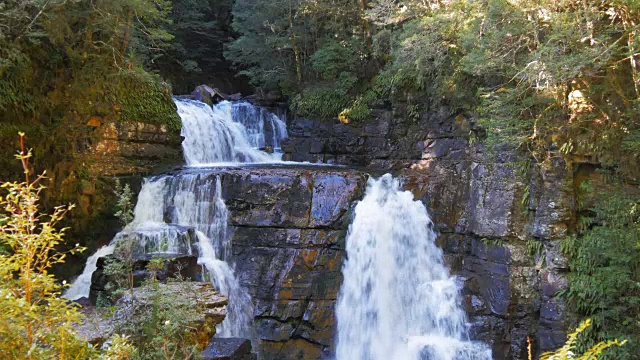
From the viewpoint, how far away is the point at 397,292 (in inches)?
365

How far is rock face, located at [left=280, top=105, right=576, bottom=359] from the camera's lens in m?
8.29

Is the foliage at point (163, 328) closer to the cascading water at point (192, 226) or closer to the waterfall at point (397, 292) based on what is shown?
the cascading water at point (192, 226)

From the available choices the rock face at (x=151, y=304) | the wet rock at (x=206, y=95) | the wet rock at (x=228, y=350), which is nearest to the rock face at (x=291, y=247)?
the wet rock at (x=228, y=350)

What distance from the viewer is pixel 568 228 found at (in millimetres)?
8266

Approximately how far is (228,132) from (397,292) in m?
→ 7.13

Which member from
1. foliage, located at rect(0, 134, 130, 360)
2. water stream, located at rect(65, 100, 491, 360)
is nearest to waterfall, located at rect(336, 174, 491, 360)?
water stream, located at rect(65, 100, 491, 360)

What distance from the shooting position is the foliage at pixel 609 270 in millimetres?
7070

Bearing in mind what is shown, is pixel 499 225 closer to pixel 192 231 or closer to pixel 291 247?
pixel 291 247

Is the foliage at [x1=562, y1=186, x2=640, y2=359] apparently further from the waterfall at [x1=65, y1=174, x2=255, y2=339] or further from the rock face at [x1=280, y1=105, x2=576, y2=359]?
the waterfall at [x1=65, y1=174, x2=255, y2=339]

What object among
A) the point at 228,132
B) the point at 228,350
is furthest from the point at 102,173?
the point at 228,350

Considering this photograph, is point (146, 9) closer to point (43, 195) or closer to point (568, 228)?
point (43, 195)

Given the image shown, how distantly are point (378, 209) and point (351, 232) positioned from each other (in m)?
0.81

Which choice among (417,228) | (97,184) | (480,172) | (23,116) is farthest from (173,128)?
(480,172)

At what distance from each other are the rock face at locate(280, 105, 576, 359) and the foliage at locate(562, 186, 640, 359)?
308mm
